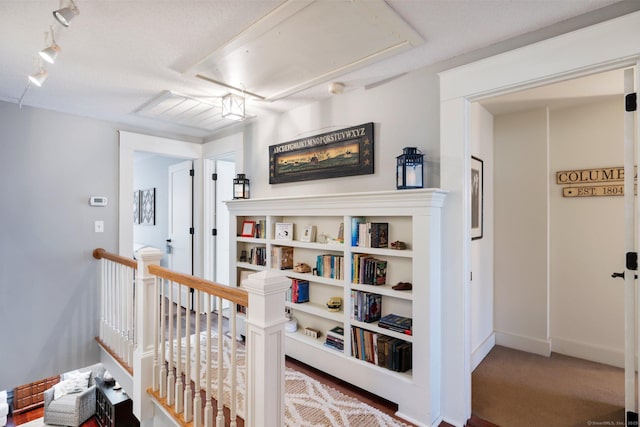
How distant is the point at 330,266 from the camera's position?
8.54 feet

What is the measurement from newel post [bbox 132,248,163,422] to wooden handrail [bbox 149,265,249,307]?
10cm

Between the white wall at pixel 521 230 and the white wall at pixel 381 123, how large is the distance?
60.1 inches

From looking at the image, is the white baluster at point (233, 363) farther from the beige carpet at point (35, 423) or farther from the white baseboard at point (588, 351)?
the beige carpet at point (35, 423)

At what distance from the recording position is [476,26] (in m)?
1.74

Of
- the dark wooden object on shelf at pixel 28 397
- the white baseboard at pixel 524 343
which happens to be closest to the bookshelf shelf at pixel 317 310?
the white baseboard at pixel 524 343

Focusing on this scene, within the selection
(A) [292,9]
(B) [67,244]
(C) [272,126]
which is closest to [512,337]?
(C) [272,126]

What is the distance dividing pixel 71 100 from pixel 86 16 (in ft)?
5.20

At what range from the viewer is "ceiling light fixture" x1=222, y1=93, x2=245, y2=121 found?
272 centimetres

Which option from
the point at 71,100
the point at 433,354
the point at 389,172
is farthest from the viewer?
the point at 71,100

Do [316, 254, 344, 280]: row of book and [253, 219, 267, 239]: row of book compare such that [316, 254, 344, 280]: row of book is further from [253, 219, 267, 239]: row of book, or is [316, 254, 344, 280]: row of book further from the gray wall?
the gray wall

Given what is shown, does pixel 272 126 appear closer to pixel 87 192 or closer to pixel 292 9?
pixel 292 9

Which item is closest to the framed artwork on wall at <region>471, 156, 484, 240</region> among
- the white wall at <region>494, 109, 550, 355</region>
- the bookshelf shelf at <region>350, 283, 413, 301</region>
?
the white wall at <region>494, 109, 550, 355</region>

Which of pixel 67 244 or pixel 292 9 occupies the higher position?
pixel 292 9

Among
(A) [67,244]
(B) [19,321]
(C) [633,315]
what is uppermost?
(A) [67,244]
